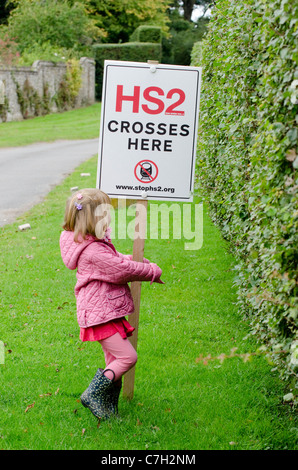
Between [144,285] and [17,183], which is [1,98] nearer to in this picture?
[17,183]

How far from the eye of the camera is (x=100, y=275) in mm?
3760

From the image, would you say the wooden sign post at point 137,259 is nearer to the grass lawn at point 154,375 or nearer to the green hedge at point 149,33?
the grass lawn at point 154,375

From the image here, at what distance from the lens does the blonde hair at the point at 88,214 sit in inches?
148

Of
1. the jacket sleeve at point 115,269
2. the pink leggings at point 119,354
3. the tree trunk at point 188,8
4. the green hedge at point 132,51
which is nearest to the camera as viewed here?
the jacket sleeve at point 115,269

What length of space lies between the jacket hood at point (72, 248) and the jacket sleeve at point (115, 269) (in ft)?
0.24

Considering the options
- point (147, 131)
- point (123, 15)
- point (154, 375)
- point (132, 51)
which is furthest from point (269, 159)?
point (123, 15)

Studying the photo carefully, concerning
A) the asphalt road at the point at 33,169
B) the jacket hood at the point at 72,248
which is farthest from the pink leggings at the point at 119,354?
the asphalt road at the point at 33,169

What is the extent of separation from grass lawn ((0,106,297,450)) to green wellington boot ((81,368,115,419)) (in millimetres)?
98

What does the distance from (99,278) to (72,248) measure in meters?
0.27

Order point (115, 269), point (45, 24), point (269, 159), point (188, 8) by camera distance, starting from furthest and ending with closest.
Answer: point (188, 8)
point (45, 24)
point (115, 269)
point (269, 159)

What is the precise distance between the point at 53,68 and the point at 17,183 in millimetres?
20016

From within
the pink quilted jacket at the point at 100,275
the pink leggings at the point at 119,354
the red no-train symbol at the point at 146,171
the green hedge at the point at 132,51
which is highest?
the green hedge at the point at 132,51

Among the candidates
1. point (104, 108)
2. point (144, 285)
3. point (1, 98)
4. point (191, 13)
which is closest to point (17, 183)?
point (144, 285)

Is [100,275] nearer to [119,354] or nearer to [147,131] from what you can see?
[119,354]
